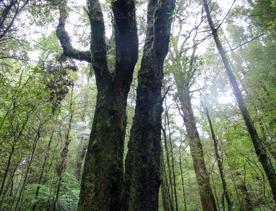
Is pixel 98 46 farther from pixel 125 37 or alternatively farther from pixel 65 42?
pixel 65 42

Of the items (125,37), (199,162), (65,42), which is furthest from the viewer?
(199,162)

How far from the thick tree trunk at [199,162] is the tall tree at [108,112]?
2838 mm

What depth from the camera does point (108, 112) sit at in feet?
14.8

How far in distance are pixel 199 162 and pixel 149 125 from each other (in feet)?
15.3

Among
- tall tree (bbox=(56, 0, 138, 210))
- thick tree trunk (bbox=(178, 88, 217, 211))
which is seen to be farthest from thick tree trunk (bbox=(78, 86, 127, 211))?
thick tree trunk (bbox=(178, 88, 217, 211))

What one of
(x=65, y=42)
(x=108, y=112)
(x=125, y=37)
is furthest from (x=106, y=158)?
(x=65, y=42)

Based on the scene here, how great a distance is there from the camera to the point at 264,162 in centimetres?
439

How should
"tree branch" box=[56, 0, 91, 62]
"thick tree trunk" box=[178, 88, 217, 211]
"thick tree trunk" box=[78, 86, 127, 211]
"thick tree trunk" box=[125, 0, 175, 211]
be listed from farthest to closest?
"thick tree trunk" box=[178, 88, 217, 211], "tree branch" box=[56, 0, 91, 62], "thick tree trunk" box=[78, 86, 127, 211], "thick tree trunk" box=[125, 0, 175, 211]

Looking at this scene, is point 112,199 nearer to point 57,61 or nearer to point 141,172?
point 141,172

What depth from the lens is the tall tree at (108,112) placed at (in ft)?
12.7

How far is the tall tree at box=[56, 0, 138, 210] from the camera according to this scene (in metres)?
3.88

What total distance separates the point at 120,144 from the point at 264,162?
2499 millimetres

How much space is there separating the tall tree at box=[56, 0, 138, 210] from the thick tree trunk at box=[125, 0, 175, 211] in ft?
1.00

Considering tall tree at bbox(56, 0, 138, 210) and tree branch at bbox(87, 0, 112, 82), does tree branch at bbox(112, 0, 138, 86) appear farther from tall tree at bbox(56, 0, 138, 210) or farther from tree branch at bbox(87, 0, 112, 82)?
tree branch at bbox(87, 0, 112, 82)
